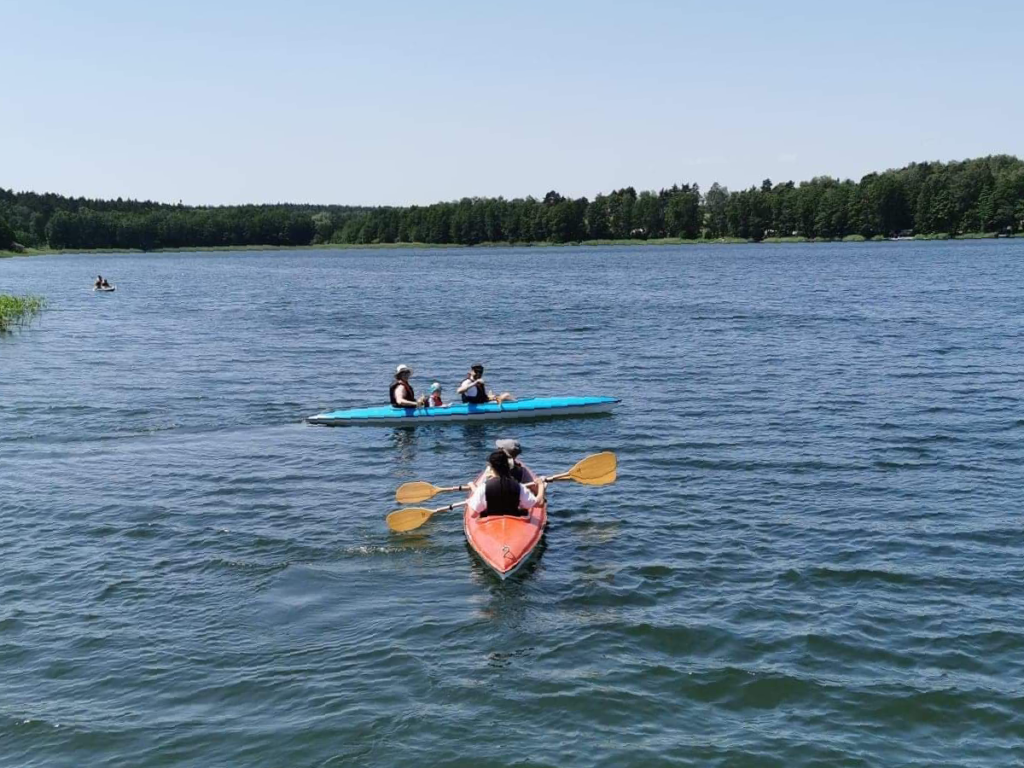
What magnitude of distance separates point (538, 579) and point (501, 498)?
1650 mm

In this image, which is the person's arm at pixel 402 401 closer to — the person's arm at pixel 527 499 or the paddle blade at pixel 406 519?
the paddle blade at pixel 406 519

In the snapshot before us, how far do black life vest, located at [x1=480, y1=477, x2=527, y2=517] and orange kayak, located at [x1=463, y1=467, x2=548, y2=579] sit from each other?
14 centimetres

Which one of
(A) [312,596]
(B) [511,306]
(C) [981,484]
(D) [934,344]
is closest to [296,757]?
(A) [312,596]

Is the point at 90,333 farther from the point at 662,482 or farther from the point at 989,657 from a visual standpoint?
the point at 989,657

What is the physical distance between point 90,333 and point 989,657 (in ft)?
148

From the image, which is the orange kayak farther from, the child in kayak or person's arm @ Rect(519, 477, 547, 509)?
the child in kayak

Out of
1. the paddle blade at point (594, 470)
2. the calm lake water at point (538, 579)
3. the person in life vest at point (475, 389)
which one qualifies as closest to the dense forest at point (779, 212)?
the calm lake water at point (538, 579)

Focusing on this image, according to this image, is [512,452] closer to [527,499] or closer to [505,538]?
[527,499]

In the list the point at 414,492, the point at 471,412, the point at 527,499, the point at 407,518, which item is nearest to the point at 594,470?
the point at 527,499

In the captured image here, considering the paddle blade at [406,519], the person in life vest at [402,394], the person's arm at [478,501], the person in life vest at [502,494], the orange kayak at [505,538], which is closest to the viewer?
the orange kayak at [505,538]

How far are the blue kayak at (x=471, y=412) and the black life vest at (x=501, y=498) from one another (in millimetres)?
10063

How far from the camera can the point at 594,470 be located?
18.4 meters

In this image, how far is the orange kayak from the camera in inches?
569

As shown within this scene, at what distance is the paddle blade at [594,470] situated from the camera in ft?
60.3
